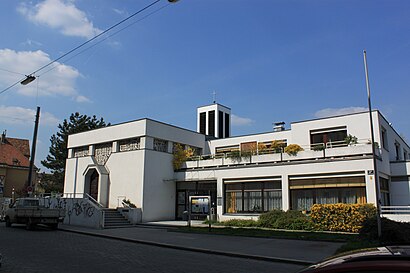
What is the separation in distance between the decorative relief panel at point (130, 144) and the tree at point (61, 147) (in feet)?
70.2

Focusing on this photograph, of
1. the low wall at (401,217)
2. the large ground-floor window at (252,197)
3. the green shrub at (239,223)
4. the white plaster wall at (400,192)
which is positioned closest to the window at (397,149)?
the white plaster wall at (400,192)

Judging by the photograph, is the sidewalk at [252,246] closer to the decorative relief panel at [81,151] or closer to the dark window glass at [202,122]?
the decorative relief panel at [81,151]

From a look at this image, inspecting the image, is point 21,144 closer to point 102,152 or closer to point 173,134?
point 102,152

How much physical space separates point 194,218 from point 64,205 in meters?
10.8

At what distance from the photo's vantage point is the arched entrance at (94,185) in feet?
107

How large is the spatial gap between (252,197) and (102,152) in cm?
1490

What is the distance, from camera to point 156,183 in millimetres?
29594

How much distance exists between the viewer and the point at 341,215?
70.4 feet

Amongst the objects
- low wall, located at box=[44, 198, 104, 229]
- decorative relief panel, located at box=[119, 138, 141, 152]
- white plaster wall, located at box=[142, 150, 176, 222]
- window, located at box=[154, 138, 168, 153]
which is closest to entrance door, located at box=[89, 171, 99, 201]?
low wall, located at box=[44, 198, 104, 229]

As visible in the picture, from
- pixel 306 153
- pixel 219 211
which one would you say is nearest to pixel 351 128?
pixel 306 153

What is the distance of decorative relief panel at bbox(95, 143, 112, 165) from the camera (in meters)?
32.6

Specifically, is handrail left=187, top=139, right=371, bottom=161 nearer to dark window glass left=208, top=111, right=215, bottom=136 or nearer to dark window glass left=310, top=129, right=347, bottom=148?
dark window glass left=310, top=129, right=347, bottom=148

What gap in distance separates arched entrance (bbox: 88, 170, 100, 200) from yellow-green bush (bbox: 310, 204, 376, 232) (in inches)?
774

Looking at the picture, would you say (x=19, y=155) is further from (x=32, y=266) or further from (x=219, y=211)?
(x=32, y=266)
